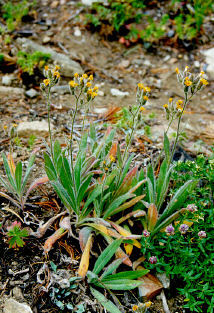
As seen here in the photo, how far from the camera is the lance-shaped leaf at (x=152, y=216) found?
2.52 m

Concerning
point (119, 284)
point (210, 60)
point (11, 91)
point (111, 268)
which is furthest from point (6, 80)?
point (210, 60)

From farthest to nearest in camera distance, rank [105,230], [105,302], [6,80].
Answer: [6,80] → [105,230] → [105,302]

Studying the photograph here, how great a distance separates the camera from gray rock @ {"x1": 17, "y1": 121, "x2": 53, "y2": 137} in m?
3.62

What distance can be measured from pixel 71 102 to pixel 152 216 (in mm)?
2386

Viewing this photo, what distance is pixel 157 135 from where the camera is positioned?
384cm

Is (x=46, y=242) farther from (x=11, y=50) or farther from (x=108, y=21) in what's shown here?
(x=108, y=21)

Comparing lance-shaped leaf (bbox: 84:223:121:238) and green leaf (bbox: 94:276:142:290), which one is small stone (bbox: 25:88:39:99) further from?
green leaf (bbox: 94:276:142:290)

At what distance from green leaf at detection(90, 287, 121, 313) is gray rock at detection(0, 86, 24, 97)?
Result: 9.51ft

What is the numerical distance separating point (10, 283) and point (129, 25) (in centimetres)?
471

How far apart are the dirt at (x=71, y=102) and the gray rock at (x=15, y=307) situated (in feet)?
0.20

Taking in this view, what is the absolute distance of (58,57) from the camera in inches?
187

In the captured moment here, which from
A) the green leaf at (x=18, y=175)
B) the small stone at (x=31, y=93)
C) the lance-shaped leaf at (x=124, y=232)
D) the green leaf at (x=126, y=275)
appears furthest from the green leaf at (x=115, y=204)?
the small stone at (x=31, y=93)

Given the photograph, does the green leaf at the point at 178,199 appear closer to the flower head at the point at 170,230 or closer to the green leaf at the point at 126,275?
the flower head at the point at 170,230

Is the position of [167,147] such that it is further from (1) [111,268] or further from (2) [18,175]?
(2) [18,175]
